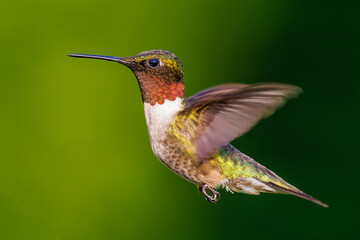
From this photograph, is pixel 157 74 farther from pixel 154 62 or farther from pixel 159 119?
pixel 159 119

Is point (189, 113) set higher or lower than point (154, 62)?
lower

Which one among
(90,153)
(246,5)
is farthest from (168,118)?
(246,5)

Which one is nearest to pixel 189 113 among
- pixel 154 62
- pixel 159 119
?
pixel 159 119

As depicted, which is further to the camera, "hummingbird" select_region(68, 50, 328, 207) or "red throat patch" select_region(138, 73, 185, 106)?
"red throat patch" select_region(138, 73, 185, 106)

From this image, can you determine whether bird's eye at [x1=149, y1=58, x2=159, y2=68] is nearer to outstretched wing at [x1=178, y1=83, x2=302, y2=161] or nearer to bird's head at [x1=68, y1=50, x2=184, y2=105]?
bird's head at [x1=68, y1=50, x2=184, y2=105]

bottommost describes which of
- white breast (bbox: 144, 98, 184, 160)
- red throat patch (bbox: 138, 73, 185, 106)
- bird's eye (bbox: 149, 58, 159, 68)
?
white breast (bbox: 144, 98, 184, 160)

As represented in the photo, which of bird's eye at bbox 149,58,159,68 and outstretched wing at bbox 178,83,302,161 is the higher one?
bird's eye at bbox 149,58,159,68

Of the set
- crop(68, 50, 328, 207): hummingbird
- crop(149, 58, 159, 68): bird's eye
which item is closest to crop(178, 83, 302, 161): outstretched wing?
crop(68, 50, 328, 207): hummingbird
